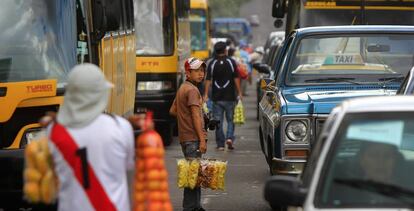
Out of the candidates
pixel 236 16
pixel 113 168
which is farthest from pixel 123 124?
pixel 236 16

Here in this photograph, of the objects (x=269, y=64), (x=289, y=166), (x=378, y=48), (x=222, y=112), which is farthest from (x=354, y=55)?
(x=269, y=64)

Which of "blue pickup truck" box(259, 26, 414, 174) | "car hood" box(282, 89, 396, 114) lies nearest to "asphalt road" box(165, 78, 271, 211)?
"blue pickup truck" box(259, 26, 414, 174)

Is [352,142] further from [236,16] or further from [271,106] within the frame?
[236,16]

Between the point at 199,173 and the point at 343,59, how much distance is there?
2.87 m

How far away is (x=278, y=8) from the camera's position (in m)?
19.7

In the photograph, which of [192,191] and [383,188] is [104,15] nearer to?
[192,191]

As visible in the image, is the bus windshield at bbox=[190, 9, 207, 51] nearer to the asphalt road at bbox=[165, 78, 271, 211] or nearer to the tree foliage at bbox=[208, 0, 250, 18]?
the asphalt road at bbox=[165, 78, 271, 211]

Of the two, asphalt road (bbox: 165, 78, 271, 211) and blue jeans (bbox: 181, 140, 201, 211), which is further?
asphalt road (bbox: 165, 78, 271, 211)

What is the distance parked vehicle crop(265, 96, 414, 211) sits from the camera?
6090 mm

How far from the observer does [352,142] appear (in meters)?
6.35

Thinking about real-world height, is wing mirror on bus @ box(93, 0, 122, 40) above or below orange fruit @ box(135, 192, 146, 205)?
above

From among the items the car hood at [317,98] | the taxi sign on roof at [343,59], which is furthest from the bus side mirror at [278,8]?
the car hood at [317,98]

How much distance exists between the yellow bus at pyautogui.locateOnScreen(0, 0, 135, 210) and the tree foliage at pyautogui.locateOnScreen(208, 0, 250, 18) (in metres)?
57.3

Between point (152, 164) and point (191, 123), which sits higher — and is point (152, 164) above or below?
above
